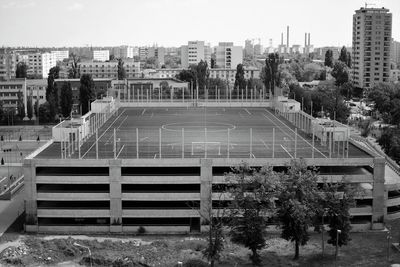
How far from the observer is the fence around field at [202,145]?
143ft

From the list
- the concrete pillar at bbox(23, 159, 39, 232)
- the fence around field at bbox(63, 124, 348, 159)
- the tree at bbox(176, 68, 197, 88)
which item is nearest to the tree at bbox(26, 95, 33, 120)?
the tree at bbox(176, 68, 197, 88)

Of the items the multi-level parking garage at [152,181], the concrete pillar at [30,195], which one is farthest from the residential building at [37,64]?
the concrete pillar at [30,195]

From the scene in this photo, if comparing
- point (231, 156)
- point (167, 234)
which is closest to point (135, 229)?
point (167, 234)

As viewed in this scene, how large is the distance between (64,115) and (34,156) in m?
44.3

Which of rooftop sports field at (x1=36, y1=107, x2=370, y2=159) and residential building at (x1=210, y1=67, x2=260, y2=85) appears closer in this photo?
rooftop sports field at (x1=36, y1=107, x2=370, y2=159)

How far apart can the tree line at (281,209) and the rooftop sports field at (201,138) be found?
276 inches

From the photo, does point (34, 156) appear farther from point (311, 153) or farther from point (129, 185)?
point (311, 153)

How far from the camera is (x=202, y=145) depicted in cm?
4816

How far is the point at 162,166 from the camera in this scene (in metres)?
41.1

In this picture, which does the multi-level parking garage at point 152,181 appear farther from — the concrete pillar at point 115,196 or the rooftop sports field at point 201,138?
the rooftop sports field at point 201,138

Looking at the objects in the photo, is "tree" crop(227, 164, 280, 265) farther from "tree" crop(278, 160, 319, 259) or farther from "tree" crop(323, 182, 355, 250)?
"tree" crop(323, 182, 355, 250)

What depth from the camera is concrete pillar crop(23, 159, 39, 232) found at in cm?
4028

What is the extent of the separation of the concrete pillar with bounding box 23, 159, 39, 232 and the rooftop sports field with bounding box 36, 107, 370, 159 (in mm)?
3173

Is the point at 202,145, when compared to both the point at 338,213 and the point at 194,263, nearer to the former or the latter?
the point at 338,213
